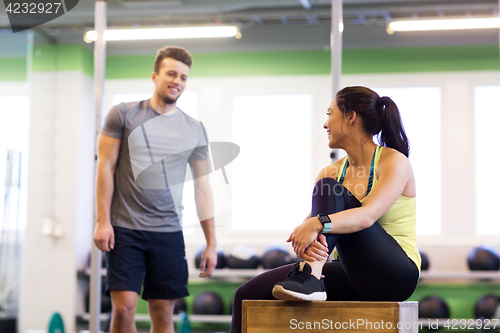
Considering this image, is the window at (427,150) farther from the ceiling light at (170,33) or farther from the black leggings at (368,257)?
the black leggings at (368,257)

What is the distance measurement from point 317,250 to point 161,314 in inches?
40.4

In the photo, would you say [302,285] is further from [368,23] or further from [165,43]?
[368,23]

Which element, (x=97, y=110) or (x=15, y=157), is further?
(x=15, y=157)

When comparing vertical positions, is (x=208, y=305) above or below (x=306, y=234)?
below

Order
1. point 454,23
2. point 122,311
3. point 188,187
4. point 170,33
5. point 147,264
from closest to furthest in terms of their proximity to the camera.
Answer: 1. point 122,311
2. point 147,264
3. point 188,187
4. point 170,33
5. point 454,23

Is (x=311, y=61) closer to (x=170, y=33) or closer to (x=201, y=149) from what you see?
(x=170, y=33)

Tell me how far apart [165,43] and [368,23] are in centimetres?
179

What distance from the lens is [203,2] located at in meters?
3.79

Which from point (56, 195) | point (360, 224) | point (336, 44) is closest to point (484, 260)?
point (336, 44)

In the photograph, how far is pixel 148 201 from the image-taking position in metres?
2.22

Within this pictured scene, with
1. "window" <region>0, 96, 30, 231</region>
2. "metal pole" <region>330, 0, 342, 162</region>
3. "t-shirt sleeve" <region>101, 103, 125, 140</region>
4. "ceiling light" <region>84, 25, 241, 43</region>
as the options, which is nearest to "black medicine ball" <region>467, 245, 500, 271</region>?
"metal pole" <region>330, 0, 342, 162</region>

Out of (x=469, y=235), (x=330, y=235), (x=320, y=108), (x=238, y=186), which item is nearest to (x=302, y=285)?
(x=330, y=235)

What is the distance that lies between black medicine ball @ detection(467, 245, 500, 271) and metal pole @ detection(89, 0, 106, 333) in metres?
2.97

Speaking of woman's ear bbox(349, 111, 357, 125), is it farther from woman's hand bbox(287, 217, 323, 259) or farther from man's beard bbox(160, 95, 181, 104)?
man's beard bbox(160, 95, 181, 104)
